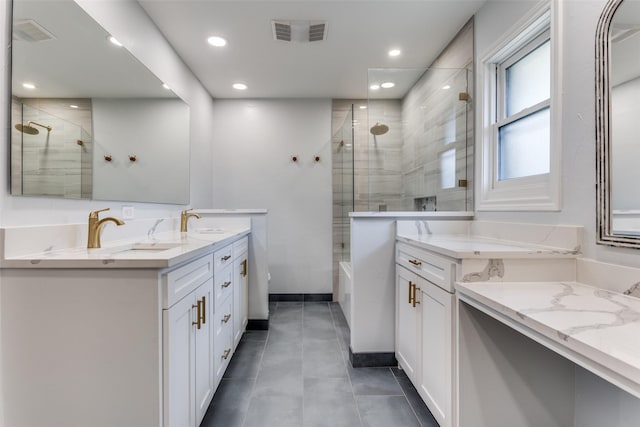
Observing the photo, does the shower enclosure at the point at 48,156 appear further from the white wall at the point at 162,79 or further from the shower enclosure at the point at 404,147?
the shower enclosure at the point at 404,147

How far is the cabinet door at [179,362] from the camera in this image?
1130mm

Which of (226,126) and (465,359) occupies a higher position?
(226,126)

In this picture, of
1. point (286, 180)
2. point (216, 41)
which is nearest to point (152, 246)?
point (216, 41)

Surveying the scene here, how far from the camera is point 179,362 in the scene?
125cm

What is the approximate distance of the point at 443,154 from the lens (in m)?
2.73

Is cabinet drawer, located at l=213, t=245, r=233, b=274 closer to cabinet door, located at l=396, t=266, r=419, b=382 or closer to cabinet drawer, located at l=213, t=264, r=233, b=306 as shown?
cabinet drawer, located at l=213, t=264, r=233, b=306

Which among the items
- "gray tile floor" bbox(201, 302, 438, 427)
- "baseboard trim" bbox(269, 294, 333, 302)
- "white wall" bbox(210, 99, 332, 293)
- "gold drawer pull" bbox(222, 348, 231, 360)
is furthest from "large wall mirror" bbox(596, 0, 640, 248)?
"baseboard trim" bbox(269, 294, 333, 302)

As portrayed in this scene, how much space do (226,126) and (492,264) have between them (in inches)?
133

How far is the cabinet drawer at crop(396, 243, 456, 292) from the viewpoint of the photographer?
1.39m

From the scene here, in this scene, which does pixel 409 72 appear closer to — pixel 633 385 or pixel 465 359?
pixel 465 359

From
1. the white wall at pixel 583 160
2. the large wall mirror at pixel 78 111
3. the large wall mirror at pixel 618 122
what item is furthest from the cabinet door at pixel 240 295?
the large wall mirror at pixel 618 122

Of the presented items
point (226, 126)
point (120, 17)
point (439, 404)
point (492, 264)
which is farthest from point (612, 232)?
point (226, 126)

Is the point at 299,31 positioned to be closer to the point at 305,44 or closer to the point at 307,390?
the point at 305,44

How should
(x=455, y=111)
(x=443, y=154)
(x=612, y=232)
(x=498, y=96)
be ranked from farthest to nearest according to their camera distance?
(x=443, y=154)
(x=455, y=111)
(x=498, y=96)
(x=612, y=232)
